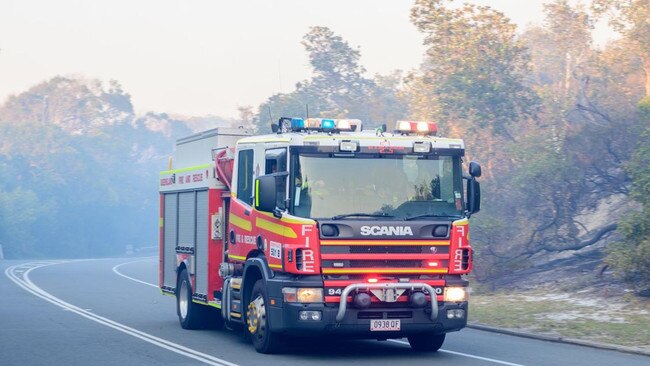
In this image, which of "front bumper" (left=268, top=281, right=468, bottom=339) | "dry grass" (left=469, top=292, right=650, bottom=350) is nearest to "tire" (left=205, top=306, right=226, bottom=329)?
"front bumper" (left=268, top=281, right=468, bottom=339)

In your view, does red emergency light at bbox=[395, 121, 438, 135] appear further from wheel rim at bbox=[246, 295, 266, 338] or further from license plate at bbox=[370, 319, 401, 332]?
wheel rim at bbox=[246, 295, 266, 338]

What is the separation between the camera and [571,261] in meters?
26.8

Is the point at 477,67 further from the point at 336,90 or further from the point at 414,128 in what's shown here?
the point at 336,90

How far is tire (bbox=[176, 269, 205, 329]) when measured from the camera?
17.9m

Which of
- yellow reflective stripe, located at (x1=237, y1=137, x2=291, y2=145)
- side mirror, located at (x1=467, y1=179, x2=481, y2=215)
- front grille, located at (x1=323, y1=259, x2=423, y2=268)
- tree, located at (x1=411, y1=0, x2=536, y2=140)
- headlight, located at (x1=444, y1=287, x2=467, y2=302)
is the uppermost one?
tree, located at (x1=411, y1=0, x2=536, y2=140)

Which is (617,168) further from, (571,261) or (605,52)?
(605,52)

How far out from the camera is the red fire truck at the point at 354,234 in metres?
13.2

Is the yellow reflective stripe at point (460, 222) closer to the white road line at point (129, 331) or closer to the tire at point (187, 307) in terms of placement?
the white road line at point (129, 331)

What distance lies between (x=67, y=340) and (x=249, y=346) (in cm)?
305

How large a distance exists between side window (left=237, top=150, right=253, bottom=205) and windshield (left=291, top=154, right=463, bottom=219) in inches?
59.2

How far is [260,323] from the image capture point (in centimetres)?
1418

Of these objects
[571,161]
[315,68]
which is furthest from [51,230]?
[571,161]

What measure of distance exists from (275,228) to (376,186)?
4.66 feet

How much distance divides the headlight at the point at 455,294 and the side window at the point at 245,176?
10.1ft
